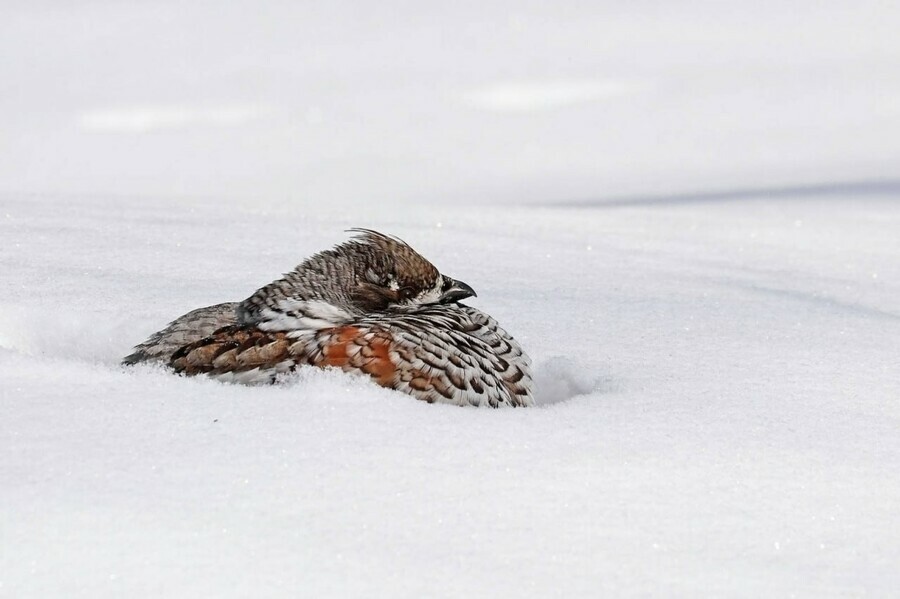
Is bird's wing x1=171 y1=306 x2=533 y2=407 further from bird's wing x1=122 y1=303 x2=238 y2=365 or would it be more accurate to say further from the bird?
bird's wing x1=122 y1=303 x2=238 y2=365

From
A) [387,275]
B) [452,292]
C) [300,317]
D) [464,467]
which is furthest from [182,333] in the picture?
[464,467]

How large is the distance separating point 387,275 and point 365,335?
502 millimetres

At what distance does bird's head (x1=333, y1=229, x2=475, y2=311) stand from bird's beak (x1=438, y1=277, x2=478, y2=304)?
2 centimetres

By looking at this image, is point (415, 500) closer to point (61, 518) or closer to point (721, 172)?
point (61, 518)

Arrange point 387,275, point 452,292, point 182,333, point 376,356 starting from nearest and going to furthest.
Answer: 1. point 376,356
2. point 182,333
3. point 387,275
4. point 452,292

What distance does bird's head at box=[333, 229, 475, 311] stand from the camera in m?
3.59

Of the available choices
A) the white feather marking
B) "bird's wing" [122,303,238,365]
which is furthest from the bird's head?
"bird's wing" [122,303,238,365]

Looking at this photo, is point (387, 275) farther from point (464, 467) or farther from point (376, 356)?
point (464, 467)

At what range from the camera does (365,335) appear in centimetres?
315

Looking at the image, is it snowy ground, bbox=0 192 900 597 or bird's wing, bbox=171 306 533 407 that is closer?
snowy ground, bbox=0 192 900 597

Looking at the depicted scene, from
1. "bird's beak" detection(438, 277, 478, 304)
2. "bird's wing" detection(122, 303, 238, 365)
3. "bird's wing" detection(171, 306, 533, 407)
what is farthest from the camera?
"bird's beak" detection(438, 277, 478, 304)

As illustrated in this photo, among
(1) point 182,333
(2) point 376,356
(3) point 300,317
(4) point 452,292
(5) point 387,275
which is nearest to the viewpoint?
(2) point 376,356

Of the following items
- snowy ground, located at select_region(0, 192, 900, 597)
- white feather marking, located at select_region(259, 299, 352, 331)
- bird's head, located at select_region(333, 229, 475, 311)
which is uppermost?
bird's head, located at select_region(333, 229, 475, 311)

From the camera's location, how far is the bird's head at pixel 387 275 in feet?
11.8
